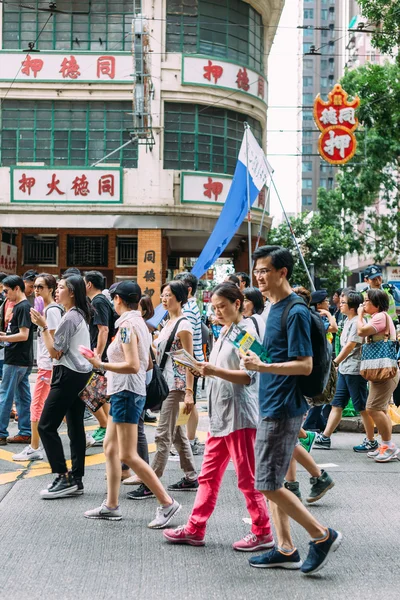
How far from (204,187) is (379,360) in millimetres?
14400

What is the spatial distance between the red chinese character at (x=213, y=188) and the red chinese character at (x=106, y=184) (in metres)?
2.58

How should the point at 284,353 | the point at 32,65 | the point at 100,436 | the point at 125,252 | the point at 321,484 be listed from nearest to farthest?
1. the point at 284,353
2. the point at 321,484
3. the point at 100,436
4. the point at 32,65
5. the point at 125,252

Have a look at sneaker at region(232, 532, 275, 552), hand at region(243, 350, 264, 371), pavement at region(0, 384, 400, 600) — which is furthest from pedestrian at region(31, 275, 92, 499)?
hand at region(243, 350, 264, 371)

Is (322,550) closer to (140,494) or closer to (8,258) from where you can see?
(140,494)

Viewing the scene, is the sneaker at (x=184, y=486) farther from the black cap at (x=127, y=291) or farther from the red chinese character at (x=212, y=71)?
the red chinese character at (x=212, y=71)

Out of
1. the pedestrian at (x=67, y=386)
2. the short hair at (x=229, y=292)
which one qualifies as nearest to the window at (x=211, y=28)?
the pedestrian at (x=67, y=386)

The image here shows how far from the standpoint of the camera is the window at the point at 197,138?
21.5 metres

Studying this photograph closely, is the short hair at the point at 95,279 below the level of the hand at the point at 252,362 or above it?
above

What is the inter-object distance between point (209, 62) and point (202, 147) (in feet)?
8.01

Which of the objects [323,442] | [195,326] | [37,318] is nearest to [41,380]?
[37,318]

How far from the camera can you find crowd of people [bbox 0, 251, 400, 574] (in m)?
4.25

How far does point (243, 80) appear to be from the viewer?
2241 cm

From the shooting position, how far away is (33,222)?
844 inches

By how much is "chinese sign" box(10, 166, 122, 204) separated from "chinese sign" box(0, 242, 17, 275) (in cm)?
152
